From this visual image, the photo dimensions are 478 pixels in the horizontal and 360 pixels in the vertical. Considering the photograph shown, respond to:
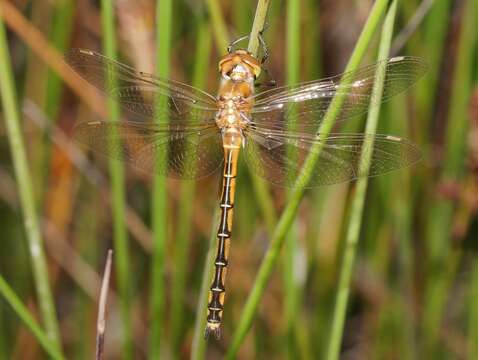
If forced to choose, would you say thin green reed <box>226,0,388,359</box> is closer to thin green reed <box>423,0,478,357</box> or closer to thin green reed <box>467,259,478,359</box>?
thin green reed <box>423,0,478,357</box>

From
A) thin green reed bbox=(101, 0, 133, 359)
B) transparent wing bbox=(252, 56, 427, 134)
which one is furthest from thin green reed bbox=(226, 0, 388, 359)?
thin green reed bbox=(101, 0, 133, 359)

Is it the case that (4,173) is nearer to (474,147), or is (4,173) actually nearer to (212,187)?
(212,187)

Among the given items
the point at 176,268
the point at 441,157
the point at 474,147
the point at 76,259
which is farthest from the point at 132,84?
the point at 441,157

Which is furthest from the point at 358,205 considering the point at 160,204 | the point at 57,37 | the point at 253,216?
the point at 57,37

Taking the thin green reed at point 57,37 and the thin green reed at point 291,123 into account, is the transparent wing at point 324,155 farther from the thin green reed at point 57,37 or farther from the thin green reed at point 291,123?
the thin green reed at point 57,37

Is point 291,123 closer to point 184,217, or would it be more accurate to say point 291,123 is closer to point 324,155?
point 324,155
